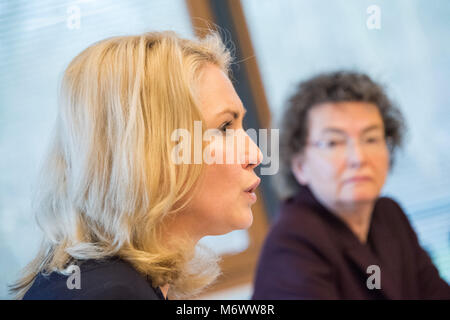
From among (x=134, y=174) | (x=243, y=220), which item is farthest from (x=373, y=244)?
(x=134, y=174)

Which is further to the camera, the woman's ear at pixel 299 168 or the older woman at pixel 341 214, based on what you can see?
the woman's ear at pixel 299 168

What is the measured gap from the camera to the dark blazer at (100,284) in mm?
719

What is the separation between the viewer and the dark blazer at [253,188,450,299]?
1.38 meters

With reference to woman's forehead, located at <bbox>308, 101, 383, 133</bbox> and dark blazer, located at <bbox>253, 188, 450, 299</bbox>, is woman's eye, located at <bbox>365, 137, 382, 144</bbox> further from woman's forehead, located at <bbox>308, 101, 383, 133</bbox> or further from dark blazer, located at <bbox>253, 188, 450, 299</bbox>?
dark blazer, located at <bbox>253, 188, 450, 299</bbox>

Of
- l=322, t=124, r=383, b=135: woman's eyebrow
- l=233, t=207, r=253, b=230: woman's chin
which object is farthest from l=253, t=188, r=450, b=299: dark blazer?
l=233, t=207, r=253, b=230: woman's chin

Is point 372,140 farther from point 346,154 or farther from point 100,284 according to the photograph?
point 100,284

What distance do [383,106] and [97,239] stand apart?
1251 millimetres

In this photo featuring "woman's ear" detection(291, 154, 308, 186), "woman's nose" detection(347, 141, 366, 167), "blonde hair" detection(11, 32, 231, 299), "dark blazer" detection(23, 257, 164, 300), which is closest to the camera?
"dark blazer" detection(23, 257, 164, 300)

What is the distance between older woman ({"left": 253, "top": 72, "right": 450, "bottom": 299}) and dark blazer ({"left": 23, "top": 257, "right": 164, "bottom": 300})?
27.4 inches

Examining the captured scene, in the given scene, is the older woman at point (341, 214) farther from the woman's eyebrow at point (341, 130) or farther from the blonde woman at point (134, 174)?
the blonde woman at point (134, 174)

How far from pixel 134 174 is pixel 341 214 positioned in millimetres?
992

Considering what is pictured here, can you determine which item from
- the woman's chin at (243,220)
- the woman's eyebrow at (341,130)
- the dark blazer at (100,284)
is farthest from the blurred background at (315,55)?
the dark blazer at (100,284)

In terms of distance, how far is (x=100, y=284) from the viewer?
73 centimetres
